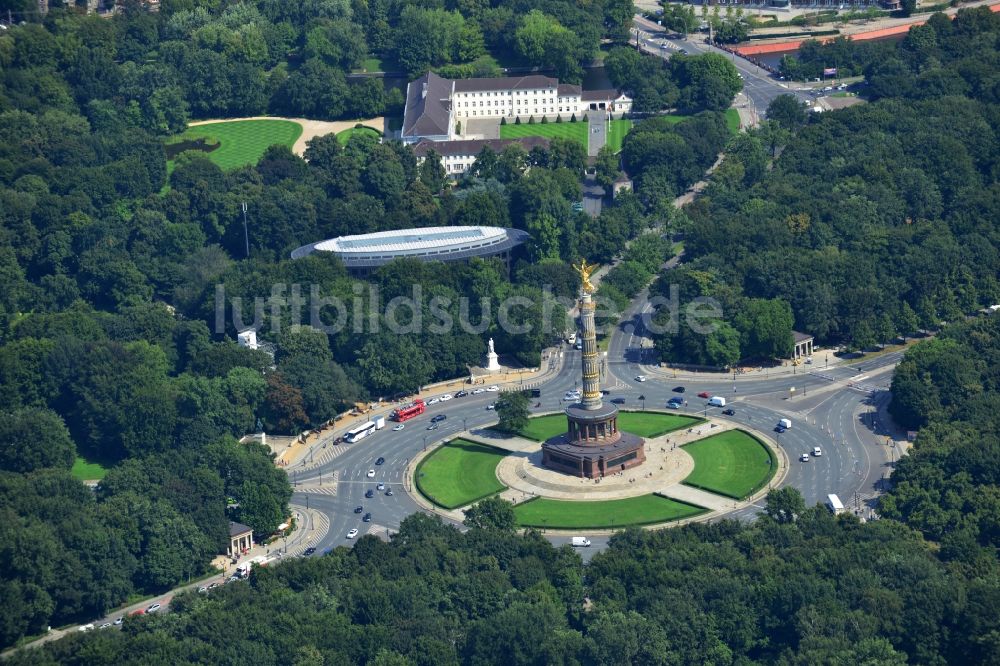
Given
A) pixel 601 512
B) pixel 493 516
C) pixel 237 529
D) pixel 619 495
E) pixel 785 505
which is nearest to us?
pixel 785 505

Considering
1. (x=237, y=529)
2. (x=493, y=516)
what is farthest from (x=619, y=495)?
(x=237, y=529)

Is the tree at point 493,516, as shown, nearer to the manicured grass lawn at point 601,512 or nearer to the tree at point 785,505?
the manicured grass lawn at point 601,512

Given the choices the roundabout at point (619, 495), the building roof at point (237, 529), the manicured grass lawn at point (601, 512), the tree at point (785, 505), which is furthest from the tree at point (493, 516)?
the tree at point (785, 505)

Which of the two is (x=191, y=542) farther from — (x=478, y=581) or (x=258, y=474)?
(x=478, y=581)

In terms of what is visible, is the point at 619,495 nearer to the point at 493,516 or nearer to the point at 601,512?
the point at 601,512

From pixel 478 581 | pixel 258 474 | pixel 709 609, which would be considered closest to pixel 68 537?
pixel 258 474

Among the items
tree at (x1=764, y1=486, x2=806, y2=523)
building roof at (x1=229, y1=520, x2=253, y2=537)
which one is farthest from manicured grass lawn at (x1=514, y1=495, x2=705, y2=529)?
building roof at (x1=229, y1=520, x2=253, y2=537)
